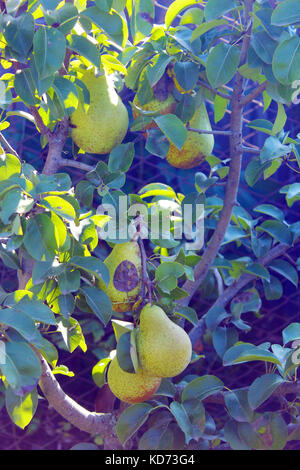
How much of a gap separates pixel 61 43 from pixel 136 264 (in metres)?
0.34

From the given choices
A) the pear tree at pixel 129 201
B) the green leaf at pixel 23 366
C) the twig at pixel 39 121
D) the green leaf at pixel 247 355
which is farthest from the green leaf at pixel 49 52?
the green leaf at pixel 247 355

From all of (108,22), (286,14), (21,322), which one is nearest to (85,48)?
(108,22)

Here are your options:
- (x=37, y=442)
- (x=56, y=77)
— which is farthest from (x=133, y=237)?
(x=37, y=442)

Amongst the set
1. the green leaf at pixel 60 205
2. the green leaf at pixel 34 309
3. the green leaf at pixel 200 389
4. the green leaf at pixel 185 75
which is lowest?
the green leaf at pixel 200 389

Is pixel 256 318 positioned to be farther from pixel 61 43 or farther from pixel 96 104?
pixel 61 43

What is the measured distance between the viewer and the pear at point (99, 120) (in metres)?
0.97

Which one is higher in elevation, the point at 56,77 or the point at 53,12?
the point at 53,12

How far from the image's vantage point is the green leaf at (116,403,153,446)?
3.24ft

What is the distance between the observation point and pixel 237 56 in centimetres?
93

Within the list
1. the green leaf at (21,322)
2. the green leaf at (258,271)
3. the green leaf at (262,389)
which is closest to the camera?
the green leaf at (21,322)

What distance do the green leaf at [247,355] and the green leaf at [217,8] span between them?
1.59ft

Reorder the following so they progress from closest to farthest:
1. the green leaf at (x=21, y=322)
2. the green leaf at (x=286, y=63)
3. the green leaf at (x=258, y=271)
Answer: the green leaf at (x=21, y=322) → the green leaf at (x=286, y=63) → the green leaf at (x=258, y=271)

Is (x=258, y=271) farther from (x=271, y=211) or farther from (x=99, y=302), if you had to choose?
(x=99, y=302)

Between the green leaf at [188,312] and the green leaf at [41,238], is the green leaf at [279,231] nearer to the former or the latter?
the green leaf at [188,312]
